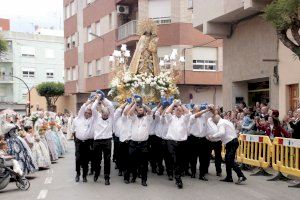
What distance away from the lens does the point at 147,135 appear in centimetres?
1146

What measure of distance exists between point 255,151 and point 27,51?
54.4m

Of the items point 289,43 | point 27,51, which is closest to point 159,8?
point 289,43

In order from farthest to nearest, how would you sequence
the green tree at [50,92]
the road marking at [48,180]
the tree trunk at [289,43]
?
the green tree at [50,92], the road marking at [48,180], the tree trunk at [289,43]

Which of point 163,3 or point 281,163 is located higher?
point 163,3

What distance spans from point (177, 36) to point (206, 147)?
1799 cm

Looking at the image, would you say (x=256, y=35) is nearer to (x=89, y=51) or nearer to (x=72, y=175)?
(x=72, y=175)

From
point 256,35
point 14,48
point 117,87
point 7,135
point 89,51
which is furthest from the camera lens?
point 14,48

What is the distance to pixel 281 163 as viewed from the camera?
11.9 meters

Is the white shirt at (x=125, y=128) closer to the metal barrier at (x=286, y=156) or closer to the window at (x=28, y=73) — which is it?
the metal barrier at (x=286, y=156)

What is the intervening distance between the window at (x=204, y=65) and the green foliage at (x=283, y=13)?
19839mm

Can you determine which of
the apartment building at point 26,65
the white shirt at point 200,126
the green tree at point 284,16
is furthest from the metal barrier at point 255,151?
the apartment building at point 26,65

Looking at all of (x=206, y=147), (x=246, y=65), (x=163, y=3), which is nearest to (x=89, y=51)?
(x=163, y=3)

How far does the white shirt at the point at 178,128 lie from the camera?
11.1 m

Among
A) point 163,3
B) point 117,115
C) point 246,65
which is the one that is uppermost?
point 163,3
